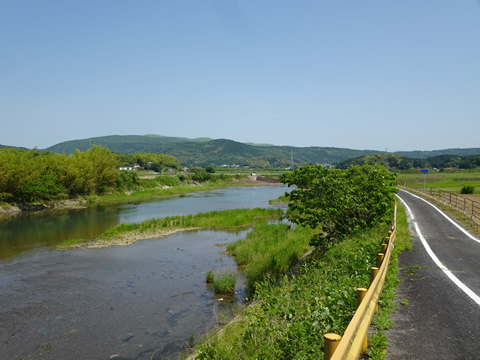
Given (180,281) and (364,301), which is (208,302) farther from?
(364,301)

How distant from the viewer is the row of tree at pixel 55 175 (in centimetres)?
5328

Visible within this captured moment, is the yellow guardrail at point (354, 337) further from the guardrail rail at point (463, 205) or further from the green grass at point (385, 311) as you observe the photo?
the guardrail rail at point (463, 205)

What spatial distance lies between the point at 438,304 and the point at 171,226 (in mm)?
29700

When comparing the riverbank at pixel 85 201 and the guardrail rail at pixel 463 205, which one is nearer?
the guardrail rail at pixel 463 205

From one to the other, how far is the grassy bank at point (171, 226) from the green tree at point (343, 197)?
56.0 ft

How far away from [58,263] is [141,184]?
235ft

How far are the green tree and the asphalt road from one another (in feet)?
7.99

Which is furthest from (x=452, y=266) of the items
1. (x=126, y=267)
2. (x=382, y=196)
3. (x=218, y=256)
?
(x=126, y=267)

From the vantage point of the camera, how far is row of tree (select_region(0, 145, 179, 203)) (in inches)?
2098

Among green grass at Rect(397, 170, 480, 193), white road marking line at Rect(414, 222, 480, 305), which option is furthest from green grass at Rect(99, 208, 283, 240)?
green grass at Rect(397, 170, 480, 193)

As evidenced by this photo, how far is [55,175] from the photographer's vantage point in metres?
60.0

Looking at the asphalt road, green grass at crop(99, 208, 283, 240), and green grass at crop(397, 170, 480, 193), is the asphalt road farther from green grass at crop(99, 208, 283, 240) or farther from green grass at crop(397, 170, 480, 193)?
green grass at crop(397, 170, 480, 193)

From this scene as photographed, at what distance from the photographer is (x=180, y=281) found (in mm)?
18656

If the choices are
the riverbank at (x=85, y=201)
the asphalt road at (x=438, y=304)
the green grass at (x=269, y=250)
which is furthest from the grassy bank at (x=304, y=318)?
the riverbank at (x=85, y=201)
